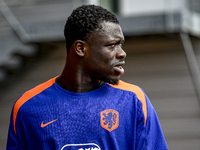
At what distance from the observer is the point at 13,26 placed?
4.89 m

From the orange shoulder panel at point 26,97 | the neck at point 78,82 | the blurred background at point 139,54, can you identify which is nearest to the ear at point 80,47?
the neck at point 78,82

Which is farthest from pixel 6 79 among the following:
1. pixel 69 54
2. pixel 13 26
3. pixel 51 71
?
pixel 69 54

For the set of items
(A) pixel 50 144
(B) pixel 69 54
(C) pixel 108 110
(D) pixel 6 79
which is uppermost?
(B) pixel 69 54

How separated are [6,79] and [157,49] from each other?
10.3ft

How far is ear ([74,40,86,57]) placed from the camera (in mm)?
1669

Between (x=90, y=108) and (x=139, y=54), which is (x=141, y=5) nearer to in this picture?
(x=139, y=54)

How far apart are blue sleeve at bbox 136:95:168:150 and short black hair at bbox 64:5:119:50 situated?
531 millimetres

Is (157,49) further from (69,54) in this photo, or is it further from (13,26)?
(69,54)

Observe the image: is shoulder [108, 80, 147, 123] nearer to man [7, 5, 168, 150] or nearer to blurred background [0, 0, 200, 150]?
man [7, 5, 168, 150]

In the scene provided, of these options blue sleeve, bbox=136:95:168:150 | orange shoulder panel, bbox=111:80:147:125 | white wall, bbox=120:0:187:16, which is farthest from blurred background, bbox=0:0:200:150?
blue sleeve, bbox=136:95:168:150

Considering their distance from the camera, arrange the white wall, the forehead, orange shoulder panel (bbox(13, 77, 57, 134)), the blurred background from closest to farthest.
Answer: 1. the forehead
2. orange shoulder panel (bbox(13, 77, 57, 134))
3. the blurred background
4. the white wall

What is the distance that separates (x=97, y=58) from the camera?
5.39 ft

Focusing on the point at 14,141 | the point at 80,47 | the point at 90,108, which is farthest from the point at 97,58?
the point at 14,141

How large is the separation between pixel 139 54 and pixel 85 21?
4.11 m
